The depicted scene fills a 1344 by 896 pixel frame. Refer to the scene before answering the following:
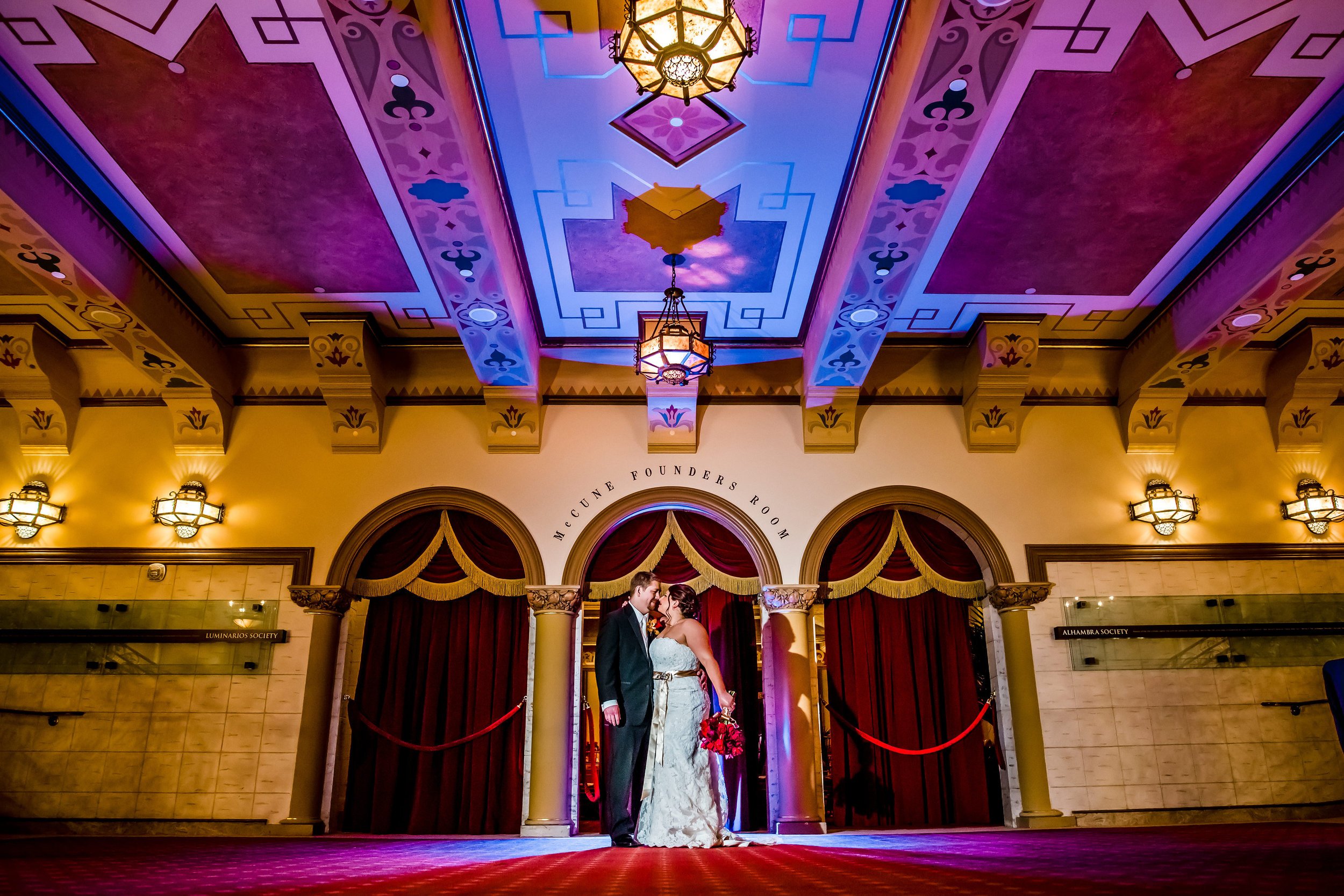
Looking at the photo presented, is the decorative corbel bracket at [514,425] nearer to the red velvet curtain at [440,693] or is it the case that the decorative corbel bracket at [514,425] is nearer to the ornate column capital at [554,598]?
the red velvet curtain at [440,693]

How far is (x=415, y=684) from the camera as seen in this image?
866 centimetres

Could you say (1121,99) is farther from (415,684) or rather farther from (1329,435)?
(415,684)

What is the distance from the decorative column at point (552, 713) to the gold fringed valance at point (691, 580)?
1.32 ft

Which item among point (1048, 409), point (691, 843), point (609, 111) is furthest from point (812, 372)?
Result: point (691, 843)

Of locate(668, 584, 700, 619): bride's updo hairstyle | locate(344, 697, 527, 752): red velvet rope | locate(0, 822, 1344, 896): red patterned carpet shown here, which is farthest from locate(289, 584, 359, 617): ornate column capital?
locate(668, 584, 700, 619): bride's updo hairstyle

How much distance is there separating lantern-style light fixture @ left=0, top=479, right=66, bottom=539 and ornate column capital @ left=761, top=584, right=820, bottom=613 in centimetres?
689

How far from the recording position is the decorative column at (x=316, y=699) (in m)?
7.82

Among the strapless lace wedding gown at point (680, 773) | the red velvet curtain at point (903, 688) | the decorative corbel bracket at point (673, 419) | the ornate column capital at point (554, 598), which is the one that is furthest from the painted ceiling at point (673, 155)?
the strapless lace wedding gown at point (680, 773)

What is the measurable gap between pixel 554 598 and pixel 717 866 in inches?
168

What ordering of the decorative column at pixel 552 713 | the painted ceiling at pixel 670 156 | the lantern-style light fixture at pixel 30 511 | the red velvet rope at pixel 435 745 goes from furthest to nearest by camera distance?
the lantern-style light fixture at pixel 30 511, the red velvet rope at pixel 435 745, the decorative column at pixel 552 713, the painted ceiling at pixel 670 156

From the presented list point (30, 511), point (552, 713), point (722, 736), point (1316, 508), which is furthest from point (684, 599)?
point (1316, 508)

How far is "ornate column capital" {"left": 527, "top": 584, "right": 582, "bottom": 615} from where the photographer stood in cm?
837

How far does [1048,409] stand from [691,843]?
5.83 metres

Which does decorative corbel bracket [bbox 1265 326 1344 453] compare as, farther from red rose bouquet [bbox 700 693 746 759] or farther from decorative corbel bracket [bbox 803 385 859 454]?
red rose bouquet [bbox 700 693 746 759]
